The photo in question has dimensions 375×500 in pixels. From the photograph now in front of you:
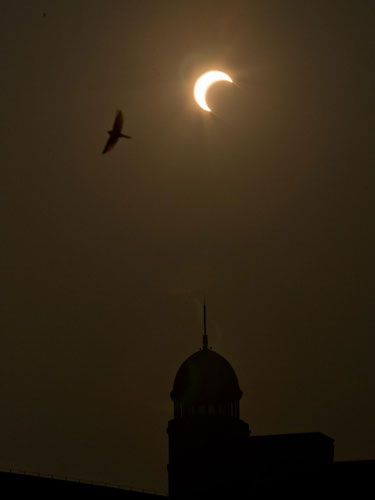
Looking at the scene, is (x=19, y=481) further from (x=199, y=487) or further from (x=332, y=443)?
(x=332, y=443)

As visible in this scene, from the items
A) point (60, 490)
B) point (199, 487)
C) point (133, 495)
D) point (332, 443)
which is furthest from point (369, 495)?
point (60, 490)

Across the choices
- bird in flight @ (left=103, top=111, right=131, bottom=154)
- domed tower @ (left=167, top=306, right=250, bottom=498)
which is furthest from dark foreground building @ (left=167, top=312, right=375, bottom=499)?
bird in flight @ (left=103, top=111, right=131, bottom=154)

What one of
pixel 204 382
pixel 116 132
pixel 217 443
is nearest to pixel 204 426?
pixel 217 443

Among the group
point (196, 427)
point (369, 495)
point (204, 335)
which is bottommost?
point (369, 495)

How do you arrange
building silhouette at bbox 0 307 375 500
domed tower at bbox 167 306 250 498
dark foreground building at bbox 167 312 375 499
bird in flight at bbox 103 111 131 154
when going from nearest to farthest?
bird in flight at bbox 103 111 131 154
building silhouette at bbox 0 307 375 500
dark foreground building at bbox 167 312 375 499
domed tower at bbox 167 306 250 498

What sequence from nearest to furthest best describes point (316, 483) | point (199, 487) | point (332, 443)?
1. point (316, 483)
2. point (199, 487)
3. point (332, 443)

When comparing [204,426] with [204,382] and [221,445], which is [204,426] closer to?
[221,445]

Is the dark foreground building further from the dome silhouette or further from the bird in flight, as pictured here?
the bird in flight
